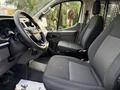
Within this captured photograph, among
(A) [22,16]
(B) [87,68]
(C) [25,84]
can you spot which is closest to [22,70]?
(C) [25,84]

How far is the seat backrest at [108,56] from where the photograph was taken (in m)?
1.52

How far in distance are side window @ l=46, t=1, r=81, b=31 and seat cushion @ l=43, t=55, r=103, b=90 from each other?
1.39 meters

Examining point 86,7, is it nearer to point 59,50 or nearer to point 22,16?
point 59,50

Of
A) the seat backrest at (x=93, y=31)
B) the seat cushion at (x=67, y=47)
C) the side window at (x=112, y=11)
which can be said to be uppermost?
the side window at (x=112, y=11)

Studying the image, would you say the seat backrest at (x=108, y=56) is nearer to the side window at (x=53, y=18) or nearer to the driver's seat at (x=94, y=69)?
the driver's seat at (x=94, y=69)

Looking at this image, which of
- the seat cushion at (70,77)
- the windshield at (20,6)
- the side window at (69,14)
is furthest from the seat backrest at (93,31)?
the seat cushion at (70,77)

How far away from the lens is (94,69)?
6.54ft

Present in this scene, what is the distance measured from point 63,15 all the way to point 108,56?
1853 millimetres

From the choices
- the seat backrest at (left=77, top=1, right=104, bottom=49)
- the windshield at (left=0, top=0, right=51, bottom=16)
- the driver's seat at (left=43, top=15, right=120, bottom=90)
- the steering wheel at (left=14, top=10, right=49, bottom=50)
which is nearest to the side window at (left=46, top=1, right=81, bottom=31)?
the windshield at (left=0, top=0, right=51, bottom=16)

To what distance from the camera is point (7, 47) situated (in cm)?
193

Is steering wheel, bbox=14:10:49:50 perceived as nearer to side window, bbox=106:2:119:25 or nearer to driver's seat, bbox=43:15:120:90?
driver's seat, bbox=43:15:120:90

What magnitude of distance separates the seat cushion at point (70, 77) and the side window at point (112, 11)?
1.04 m

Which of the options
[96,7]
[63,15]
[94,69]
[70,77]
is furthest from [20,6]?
[70,77]

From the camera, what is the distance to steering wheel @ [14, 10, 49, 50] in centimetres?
185
